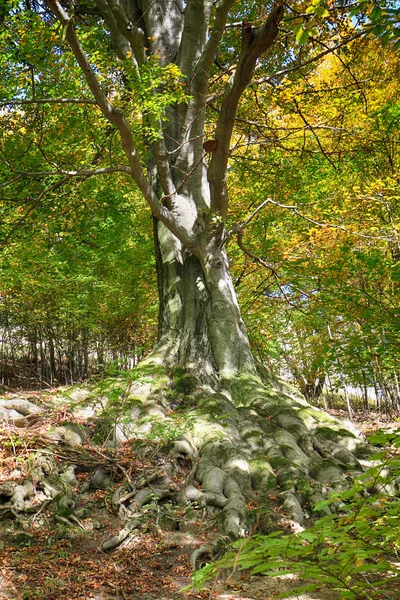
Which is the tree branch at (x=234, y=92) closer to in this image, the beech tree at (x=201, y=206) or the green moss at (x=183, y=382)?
the beech tree at (x=201, y=206)

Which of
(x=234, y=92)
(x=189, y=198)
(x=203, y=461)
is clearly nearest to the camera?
(x=203, y=461)

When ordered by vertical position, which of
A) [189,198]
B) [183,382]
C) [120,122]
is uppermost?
[120,122]

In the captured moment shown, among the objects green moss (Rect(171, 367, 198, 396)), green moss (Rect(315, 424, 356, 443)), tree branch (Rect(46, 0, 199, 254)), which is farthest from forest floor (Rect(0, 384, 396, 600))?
tree branch (Rect(46, 0, 199, 254))

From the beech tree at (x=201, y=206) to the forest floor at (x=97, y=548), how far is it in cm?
43

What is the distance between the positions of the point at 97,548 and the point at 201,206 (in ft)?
17.2

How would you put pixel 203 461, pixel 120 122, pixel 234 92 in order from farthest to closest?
pixel 120 122
pixel 234 92
pixel 203 461

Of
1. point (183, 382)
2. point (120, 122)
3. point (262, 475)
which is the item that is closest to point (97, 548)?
point (262, 475)

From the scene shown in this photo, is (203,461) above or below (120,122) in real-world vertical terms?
below

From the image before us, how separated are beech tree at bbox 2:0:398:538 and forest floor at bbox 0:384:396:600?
0.43 metres

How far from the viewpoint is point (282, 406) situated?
19.6ft

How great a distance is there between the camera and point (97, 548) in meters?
3.61

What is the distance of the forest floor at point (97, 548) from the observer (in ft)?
10.1

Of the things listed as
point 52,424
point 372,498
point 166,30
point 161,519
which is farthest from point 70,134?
point 372,498

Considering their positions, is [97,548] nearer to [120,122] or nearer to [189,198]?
[120,122]
